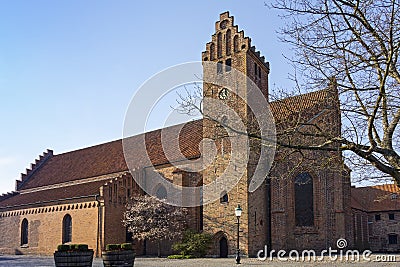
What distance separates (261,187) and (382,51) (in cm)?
2385

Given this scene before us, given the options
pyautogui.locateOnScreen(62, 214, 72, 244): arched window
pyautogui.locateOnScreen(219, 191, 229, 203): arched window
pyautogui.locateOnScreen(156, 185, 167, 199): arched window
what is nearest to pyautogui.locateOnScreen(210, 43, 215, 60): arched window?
pyautogui.locateOnScreen(219, 191, 229, 203): arched window

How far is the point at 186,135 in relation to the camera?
3966cm

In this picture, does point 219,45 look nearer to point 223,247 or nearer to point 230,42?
point 230,42

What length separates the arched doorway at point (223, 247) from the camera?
32.0m

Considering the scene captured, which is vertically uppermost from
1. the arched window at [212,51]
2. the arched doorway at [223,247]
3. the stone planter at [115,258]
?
the arched window at [212,51]

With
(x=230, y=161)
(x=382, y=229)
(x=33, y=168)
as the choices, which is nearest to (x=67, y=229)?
(x=230, y=161)

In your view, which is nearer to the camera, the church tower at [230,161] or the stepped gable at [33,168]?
the church tower at [230,161]

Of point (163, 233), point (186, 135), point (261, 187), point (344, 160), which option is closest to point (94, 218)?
point (163, 233)

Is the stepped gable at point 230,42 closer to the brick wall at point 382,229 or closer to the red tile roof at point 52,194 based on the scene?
the red tile roof at point 52,194

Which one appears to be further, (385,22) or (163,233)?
(163,233)

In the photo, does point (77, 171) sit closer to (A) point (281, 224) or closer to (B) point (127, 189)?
(B) point (127, 189)

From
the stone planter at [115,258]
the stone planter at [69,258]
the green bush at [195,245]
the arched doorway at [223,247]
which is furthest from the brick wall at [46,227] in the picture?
the stone planter at [69,258]

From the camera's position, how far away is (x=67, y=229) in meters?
38.9

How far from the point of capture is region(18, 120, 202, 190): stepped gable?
38.5 m
